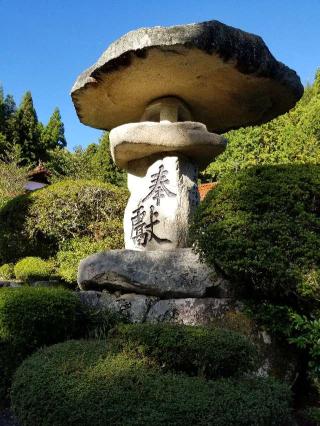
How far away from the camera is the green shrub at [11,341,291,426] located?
2.70 metres

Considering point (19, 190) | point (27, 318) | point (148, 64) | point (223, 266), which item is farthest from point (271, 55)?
point (19, 190)

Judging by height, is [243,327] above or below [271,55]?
below

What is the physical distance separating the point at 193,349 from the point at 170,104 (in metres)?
4.18

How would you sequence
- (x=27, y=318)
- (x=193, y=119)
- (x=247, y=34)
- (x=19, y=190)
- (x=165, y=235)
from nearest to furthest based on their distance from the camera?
1. (x=27, y=318)
2. (x=247, y=34)
3. (x=165, y=235)
4. (x=193, y=119)
5. (x=19, y=190)

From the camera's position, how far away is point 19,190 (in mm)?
16859

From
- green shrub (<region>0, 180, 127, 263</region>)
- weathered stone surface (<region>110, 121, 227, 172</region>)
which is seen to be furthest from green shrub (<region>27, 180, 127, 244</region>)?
weathered stone surface (<region>110, 121, 227, 172</region>)

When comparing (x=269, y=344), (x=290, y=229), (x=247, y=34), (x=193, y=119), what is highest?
(x=247, y=34)

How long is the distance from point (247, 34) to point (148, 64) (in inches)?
49.7

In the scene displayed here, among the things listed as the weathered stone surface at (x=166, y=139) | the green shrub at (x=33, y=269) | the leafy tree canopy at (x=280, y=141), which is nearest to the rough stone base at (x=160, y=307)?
the weathered stone surface at (x=166, y=139)

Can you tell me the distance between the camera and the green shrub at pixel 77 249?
33.6 feet

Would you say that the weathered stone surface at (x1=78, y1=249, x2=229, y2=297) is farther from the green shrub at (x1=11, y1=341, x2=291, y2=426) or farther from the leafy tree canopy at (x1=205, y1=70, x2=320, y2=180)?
the leafy tree canopy at (x1=205, y1=70, x2=320, y2=180)

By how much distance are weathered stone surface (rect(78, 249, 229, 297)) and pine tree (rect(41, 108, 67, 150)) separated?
2739 cm

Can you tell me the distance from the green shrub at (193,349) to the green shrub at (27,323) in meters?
1.05

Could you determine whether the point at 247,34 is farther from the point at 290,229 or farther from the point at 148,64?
the point at 290,229
